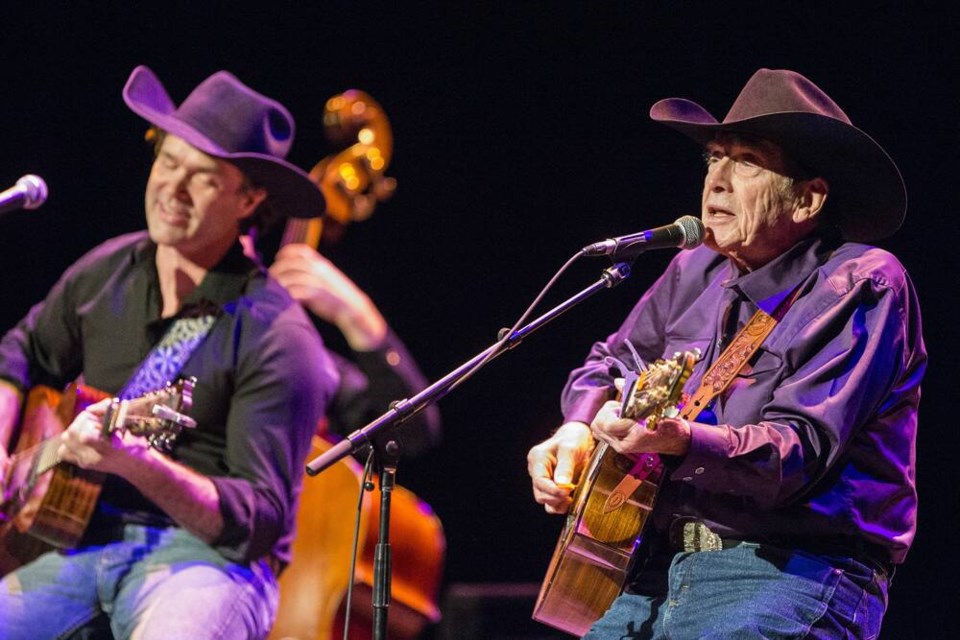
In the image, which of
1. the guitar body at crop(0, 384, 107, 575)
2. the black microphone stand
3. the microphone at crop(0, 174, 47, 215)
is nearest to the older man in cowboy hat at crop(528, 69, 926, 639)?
the black microphone stand

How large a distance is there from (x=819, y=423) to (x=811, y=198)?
79cm

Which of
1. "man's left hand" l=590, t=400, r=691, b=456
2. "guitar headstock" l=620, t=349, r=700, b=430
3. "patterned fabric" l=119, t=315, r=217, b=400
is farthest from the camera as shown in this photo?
"patterned fabric" l=119, t=315, r=217, b=400

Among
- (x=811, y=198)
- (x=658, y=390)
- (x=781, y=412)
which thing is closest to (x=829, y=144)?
(x=811, y=198)

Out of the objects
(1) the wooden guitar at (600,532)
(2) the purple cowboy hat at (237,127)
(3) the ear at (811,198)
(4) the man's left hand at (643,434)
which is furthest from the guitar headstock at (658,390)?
(2) the purple cowboy hat at (237,127)

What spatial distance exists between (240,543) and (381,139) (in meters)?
2.40

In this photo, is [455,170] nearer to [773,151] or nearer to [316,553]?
[316,553]

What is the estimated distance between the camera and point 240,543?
12.2 feet

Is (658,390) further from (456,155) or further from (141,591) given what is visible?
(456,155)

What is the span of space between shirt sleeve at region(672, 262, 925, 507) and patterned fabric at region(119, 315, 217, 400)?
2.08m

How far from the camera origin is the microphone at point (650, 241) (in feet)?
9.49

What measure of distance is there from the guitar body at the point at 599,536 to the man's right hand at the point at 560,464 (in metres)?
0.05

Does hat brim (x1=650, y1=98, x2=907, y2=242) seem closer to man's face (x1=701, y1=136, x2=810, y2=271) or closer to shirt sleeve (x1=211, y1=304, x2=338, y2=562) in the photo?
man's face (x1=701, y1=136, x2=810, y2=271)

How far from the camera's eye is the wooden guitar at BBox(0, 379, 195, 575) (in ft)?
11.4

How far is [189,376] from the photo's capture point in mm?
3957
